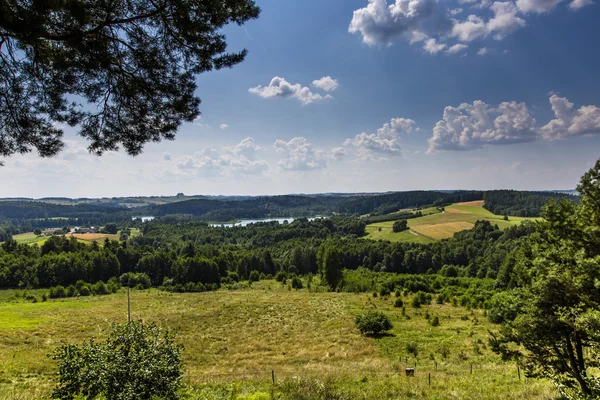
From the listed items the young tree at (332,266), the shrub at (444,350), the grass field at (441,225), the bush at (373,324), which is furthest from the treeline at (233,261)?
the shrub at (444,350)

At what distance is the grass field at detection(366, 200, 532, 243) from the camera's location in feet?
415

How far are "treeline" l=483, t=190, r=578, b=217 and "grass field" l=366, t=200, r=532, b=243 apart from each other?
18.5 feet

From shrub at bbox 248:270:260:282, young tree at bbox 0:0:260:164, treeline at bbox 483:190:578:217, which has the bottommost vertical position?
shrub at bbox 248:270:260:282

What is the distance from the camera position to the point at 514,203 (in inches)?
6555

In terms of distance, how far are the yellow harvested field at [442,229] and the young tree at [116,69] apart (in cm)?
12810

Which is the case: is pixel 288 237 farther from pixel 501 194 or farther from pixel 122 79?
pixel 122 79

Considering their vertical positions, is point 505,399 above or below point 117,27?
below

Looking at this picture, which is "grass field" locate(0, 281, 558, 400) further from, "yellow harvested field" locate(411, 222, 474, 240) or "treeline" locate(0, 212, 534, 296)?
"yellow harvested field" locate(411, 222, 474, 240)

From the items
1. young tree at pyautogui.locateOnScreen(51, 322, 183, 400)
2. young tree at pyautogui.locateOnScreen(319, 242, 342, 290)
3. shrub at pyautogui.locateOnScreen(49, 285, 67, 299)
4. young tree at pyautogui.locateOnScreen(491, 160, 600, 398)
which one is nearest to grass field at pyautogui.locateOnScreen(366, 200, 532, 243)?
young tree at pyautogui.locateOnScreen(319, 242, 342, 290)

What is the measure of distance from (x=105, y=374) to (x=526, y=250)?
21.6 m

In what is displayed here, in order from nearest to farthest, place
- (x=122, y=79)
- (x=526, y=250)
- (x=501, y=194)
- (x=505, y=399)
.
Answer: (x=122, y=79)
(x=505, y=399)
(x=526, y=250)
(x=501, y=194)

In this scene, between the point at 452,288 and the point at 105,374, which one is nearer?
the point at 105,374

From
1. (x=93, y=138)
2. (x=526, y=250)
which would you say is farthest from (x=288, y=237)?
(x=93, y=138)

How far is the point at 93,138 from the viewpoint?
8.23m
